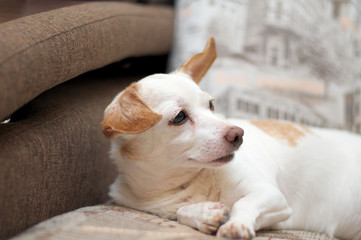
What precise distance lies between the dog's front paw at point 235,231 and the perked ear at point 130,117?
347mm

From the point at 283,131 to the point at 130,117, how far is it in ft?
2.46

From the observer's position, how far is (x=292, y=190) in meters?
1.47

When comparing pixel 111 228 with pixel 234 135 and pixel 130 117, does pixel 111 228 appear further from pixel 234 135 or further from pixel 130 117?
pixel 234 135

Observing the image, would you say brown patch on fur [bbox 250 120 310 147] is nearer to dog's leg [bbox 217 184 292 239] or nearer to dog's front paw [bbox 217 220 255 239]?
dog's leg [bbox 217 184 292 239]

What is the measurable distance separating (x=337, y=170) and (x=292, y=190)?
0.23 metres

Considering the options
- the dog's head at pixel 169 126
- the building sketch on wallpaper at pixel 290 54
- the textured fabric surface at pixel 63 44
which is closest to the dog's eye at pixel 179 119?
the dog's head at pixel 169 126

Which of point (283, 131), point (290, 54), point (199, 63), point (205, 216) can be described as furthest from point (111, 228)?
point (290, 54)

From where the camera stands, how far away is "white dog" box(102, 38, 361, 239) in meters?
1.15

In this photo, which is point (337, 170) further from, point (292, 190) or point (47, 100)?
point (47, 100)

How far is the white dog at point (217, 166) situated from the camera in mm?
1146

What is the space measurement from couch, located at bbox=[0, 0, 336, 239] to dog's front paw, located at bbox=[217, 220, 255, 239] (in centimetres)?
6

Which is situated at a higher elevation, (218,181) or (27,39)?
(27,39)

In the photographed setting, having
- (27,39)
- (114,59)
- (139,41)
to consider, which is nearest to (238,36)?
(139,41)

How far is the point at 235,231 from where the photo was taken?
1.02m
